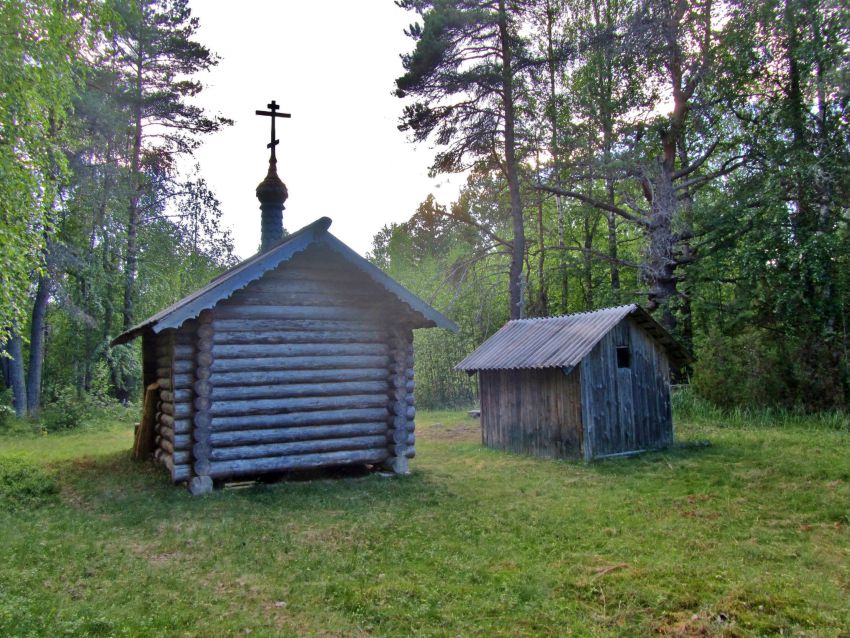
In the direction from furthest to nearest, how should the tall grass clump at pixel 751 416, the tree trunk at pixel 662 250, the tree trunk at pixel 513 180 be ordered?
1. the tree trunk at pixel 662 250
2. the tree trunk at pixel 513 180
3. the tall grass clump at pixel 751 416

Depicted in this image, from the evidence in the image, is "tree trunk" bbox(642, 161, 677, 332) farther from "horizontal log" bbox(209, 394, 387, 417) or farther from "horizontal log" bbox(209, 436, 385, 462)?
"horizontal log" bbox(209, 436, 385, 462)

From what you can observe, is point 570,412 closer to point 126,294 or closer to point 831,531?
point 831,531

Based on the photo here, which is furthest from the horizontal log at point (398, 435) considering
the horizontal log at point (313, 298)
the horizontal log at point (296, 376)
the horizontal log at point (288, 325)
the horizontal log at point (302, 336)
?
the horizontal log at point (313, 298)

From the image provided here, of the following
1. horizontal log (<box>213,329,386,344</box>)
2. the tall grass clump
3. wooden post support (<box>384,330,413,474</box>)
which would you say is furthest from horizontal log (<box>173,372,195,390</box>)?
the tall grass clump

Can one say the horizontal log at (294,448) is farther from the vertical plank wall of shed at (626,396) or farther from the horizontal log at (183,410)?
the vertical plank wall of shed at (626,396)

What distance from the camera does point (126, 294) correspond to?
24750 millimetres

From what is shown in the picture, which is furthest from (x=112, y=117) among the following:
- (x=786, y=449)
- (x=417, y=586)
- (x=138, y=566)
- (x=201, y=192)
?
(x=786, y=449)

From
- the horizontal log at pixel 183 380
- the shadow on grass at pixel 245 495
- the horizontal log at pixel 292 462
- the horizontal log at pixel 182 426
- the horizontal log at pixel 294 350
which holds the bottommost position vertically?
the shadow on grass at pixel 245 495

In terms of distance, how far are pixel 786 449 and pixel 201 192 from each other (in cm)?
2310

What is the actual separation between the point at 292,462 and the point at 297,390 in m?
1.30

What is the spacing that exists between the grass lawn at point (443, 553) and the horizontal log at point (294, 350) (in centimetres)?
235

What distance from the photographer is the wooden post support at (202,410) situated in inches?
400

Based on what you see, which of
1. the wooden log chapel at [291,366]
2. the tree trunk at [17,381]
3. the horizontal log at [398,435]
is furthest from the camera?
the tree trunk at [17,381]

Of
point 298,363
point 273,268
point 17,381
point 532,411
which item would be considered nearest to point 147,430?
point 298,363
